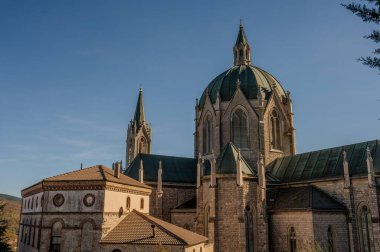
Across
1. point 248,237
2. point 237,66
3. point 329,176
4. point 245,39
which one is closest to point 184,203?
point 248,237

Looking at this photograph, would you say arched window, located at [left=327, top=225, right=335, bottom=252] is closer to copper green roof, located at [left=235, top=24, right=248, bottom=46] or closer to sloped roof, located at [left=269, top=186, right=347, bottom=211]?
sloped roof, located at [left=269, top=186, right=347, bottom=211]

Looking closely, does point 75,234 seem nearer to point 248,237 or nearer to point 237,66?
point 248,237

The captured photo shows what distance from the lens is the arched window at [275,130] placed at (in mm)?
39906

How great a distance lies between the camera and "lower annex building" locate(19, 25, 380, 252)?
24031mm

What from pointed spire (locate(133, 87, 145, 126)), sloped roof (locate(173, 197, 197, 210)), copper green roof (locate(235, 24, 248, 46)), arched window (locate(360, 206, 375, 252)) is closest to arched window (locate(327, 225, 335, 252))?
arched window (locate(360, 206, 375, 252))

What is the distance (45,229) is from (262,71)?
100ft

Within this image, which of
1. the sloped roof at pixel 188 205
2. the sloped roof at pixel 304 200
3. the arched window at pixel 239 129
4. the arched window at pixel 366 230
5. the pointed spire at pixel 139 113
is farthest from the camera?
the pointed spire at pixel 139 113

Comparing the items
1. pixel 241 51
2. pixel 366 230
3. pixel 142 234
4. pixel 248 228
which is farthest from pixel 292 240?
pixel 241 51

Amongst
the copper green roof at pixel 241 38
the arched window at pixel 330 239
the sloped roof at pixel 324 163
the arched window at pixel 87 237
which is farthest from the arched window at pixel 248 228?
the copper green roof at pixel 241 38

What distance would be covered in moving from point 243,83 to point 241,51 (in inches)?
307

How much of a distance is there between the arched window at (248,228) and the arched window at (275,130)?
440 inches

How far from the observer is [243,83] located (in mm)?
40875

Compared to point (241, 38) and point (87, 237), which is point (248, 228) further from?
point (241, 38)

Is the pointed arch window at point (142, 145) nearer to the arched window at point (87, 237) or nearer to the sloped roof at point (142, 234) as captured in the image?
the sloped roof at point (142, 234)
